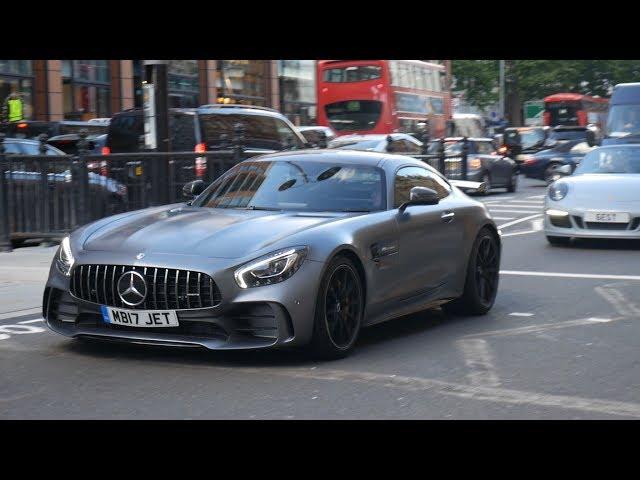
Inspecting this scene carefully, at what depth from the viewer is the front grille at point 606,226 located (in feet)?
49.3

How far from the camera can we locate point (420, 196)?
8.56 m

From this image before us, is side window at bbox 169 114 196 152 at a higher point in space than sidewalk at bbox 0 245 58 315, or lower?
higher

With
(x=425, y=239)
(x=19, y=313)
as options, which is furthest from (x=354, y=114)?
(x=425, y=239)

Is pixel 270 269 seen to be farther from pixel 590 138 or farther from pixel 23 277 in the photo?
pixel 590 138

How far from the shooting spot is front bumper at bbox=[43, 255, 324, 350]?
7.12 m

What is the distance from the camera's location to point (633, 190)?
49.9 feet

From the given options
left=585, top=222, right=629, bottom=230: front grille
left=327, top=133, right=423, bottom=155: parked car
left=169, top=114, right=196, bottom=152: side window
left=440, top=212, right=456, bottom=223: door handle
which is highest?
left=169, top=114, right=196, bottom=152: side window

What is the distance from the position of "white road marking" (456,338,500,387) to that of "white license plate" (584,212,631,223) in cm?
702

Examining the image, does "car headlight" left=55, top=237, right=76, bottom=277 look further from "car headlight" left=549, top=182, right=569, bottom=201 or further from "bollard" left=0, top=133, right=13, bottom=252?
"car headlight" left=549, top=182, right=569, bottom=201

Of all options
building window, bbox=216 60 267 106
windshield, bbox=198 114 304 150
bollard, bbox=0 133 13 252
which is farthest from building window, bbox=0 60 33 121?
bollard, bbox=0 133 13 252

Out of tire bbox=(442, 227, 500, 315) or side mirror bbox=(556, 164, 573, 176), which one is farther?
side mirror bbox=(556, 164, 573, 176)

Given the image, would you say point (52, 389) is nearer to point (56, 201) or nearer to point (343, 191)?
point (343, 191)
